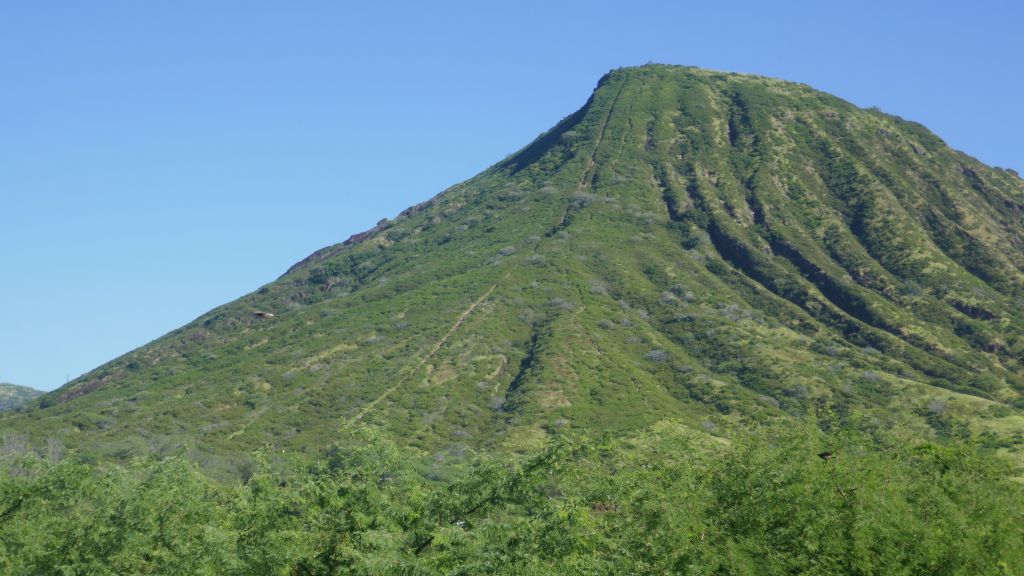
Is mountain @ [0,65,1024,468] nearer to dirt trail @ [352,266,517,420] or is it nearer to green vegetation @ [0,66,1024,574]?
dirt trail @ [352,266,517,420]

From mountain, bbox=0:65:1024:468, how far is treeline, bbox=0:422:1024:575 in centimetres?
5715

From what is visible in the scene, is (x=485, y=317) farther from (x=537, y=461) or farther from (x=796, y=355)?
(x=537, y=461)

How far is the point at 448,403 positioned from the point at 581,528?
9005 cm

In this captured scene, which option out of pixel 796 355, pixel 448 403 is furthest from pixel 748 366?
pixel 448 403

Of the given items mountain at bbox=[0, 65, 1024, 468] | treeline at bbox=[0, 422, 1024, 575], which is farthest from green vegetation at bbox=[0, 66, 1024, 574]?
mountain at bbox=[0, 65, 1024, 468]

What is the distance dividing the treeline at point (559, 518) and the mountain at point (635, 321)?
57.1 meters

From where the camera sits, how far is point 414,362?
128 metres

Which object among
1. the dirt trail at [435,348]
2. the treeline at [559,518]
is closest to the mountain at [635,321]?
the dirt trail at [435,348]

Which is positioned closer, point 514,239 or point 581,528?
point 581,528

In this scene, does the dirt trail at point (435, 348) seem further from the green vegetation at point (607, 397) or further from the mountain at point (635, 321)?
the green vegetation at point (607, 397)

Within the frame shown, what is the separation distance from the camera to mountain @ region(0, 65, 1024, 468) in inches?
4459

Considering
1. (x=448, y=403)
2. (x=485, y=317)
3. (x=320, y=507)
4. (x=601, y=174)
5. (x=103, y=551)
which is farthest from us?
(x=601, y=174)

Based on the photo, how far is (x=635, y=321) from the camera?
137500mm

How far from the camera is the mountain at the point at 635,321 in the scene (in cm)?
11325
